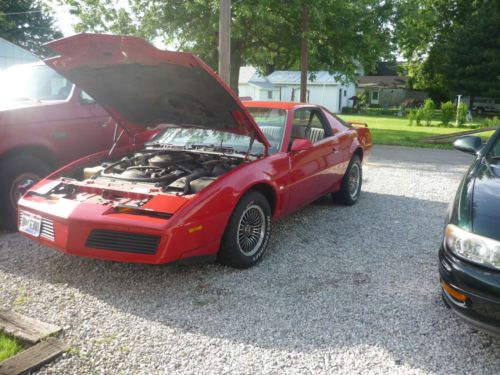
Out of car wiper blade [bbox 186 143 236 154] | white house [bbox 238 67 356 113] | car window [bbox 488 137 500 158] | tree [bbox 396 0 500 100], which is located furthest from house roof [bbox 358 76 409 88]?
car wiper blade [bbox 186 143 236 154]

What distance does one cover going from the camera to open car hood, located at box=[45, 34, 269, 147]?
10.8 feet

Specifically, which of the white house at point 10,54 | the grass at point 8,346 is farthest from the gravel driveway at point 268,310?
the white house at point 10,54

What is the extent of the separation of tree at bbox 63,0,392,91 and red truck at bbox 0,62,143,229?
8.00 m

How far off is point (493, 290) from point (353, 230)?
2.64 meters

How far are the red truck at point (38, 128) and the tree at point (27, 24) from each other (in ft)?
119

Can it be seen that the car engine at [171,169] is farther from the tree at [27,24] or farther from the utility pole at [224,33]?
the tree at [27,24]

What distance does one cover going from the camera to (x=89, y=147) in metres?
5.53

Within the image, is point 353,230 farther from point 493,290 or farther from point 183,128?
point 493,290

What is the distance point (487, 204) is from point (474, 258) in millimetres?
423

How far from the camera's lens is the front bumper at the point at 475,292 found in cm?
242

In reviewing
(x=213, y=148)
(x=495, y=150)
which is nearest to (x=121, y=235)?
(x=213, y=148)

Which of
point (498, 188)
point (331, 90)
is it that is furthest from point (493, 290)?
point (331, 90)

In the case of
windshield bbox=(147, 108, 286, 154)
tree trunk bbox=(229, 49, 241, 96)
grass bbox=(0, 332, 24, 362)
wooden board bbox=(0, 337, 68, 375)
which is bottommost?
grass bbox=(0, 332, 24, 362)

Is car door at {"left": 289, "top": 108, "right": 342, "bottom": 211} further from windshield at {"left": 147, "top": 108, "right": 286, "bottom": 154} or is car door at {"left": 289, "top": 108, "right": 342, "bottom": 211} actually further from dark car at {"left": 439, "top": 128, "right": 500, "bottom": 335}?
dark car at {"left": 439, "top": 128, "right": 500, "bottom": 335}
